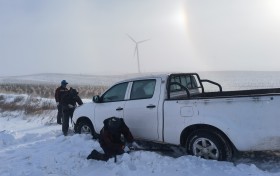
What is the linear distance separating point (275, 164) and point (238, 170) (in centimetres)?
102

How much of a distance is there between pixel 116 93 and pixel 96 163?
2.10m

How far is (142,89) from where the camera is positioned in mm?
8164

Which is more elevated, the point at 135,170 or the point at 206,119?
the point at 206,119

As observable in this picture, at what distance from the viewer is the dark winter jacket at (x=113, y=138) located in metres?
7.36

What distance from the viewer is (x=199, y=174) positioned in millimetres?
6137

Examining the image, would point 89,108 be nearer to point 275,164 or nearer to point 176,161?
point 176,161

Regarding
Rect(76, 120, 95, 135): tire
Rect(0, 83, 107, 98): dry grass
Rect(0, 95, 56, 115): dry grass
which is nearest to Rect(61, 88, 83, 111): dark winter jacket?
Rect(76, 120, 95, 135): tire

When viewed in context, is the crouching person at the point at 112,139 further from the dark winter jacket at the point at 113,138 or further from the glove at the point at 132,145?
the glove at the point at 132,145

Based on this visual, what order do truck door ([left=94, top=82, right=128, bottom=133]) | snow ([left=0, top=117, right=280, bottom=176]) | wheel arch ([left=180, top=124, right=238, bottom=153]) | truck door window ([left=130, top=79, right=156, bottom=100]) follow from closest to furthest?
snow ([left=0, top=117, right=280, bottom=176])
wheel arch ([left=180, top=124, right=238, bottom=153])
truck door window ([left=130, top=79, right=156, bottom=100])
truck door ([left=94, top=82, right=128, bottom=133])

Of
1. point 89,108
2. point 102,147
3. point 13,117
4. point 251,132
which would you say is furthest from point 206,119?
point 13,117

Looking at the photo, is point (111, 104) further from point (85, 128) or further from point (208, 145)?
point (208, 145)

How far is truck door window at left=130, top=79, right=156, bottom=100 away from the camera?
7.88 metres

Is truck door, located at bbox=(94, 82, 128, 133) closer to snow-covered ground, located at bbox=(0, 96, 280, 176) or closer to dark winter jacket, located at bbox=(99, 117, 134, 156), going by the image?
snow-covered ground, located at bbox=(0, 96, 280, 176)

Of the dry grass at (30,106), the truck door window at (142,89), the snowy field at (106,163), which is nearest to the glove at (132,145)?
the snowy field at (106,163)
